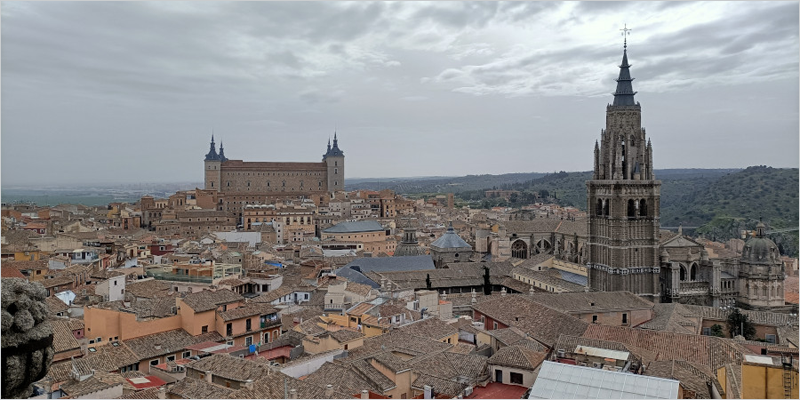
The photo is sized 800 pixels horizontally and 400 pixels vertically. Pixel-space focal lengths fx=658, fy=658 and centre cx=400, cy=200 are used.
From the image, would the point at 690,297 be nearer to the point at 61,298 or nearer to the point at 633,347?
the point at 633,347

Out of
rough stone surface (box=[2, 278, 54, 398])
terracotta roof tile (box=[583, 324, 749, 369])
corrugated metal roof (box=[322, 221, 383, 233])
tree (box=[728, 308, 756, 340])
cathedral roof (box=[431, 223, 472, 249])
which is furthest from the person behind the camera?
corrugated metal roof (box=[322, 221, 383, 233])

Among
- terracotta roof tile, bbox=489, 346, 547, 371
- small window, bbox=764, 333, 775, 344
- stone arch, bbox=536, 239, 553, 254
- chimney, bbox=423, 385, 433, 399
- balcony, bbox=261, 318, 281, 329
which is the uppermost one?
terracotta roof tile, bbox=489, 346, 547, 371

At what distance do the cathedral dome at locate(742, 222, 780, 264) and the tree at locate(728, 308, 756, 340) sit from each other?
9.03 m

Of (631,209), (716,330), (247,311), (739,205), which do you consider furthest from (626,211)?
(739,205)

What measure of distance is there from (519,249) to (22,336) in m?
50.4

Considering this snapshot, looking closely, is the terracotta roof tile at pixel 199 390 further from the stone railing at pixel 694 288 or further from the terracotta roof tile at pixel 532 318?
the stone railing at pixel 694 288

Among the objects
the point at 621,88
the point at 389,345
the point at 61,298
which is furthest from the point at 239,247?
the point at 389,345

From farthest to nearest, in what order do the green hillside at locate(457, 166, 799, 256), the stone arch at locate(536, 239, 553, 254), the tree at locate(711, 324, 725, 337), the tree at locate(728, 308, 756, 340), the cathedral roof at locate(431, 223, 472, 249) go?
the green hillside at locate(457, 166, 799, 256), the stone arch at locate(536, 239, 553, 254), the cathedral roof at locate(431, 223, 472, 249), the tree at locate(711, 324, 725, 337), the tree at locate(728, 308, 756, 340)

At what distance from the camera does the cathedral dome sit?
1439 inches

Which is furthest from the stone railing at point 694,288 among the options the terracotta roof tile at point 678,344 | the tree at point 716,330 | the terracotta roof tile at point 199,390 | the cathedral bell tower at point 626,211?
the terracotta roof tile at point 199,390

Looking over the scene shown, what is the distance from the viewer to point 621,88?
40781 millimetres

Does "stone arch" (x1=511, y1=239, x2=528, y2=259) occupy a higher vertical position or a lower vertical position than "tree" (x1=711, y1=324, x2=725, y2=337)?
higher

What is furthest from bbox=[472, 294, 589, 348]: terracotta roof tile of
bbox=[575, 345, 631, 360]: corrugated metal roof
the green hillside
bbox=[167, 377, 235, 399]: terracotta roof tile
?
the green hillside

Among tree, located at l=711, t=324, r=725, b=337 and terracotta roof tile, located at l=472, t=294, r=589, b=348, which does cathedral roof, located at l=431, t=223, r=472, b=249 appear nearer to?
terracotta roof tile, located at l=472, t=294, r=589, b=348
